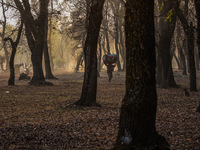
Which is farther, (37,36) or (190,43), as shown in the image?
(37,36)

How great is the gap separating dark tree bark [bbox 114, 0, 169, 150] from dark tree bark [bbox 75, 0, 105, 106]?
616 centimetres

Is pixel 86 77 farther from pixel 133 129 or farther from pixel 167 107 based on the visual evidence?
pixel 133 129

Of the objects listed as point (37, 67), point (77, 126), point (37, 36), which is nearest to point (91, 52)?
point (77, 126)

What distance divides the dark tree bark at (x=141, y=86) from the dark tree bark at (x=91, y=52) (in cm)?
616

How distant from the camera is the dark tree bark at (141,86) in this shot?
5.04 metres

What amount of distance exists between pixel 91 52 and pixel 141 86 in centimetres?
660

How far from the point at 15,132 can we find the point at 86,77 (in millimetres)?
4493

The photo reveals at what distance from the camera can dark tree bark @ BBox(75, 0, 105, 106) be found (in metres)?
11.2

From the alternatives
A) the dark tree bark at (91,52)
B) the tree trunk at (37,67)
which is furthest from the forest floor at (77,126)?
the tree trunk at (37,67)

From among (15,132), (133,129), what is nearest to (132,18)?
(133,129)

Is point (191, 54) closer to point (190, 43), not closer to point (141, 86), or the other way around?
point (190, 43)

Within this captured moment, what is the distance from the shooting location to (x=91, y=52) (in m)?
11.5

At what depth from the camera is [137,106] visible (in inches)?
199

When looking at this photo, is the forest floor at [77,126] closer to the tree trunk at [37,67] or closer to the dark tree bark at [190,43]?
the dark tree bark at [190,43]
